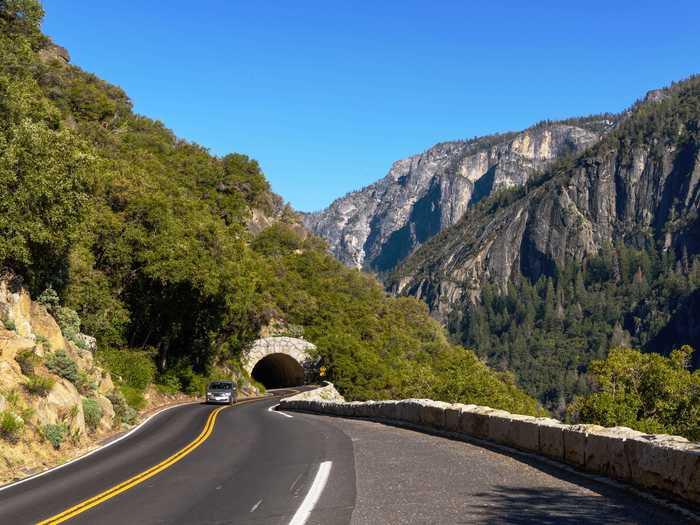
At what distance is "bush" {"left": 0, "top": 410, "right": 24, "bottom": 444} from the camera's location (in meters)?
14.6

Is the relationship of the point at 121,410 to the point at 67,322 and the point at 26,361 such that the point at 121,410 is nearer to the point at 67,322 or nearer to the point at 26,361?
the point at 67,322

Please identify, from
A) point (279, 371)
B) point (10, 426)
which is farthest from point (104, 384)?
point (279, 371)

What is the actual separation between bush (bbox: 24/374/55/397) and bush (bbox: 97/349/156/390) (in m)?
16.4

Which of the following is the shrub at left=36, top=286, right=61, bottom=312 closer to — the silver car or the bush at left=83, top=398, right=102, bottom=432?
the bush at left=83, top=398, right=102, bottom=432

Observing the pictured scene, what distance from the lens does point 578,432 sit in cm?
990

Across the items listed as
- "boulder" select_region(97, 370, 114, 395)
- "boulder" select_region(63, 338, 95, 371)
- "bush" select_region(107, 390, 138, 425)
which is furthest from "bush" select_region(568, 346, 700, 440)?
"boulder" select_region(63, 338, 95, 371)

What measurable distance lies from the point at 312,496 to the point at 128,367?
29881 mm

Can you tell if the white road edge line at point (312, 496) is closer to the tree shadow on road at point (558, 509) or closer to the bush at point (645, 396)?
the tree shadow on road at point (558, 509)

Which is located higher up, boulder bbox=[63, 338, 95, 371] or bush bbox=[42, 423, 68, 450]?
boulder bbox=[63, 338, 95, 371]

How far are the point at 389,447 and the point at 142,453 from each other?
6.39 m

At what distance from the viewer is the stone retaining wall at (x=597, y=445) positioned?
293 inches

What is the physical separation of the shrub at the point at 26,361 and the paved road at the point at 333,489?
405 cm

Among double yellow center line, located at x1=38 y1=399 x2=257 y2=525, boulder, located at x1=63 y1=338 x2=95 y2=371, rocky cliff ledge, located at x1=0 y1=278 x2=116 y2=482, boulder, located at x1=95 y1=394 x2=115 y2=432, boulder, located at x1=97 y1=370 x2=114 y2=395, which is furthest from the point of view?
boulder, located at x1=97 y1=370 x2=114 y2=395

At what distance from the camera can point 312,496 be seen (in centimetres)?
893
